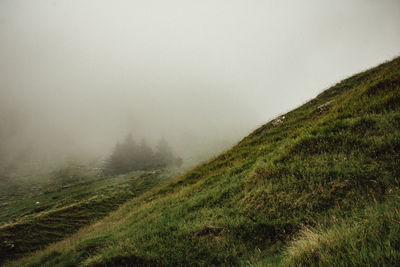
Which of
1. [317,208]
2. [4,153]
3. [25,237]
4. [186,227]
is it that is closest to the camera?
[317,208]

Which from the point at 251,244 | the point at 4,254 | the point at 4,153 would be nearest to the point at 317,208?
the point at 251,244

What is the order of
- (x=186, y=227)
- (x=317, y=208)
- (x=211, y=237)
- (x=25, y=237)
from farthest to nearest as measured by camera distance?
1. (x=25, y=237)
2. (x=186, y=227)
3. (x=211, y=237)
4. (x=317, y=208)

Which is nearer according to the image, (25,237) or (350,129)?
(350,129)

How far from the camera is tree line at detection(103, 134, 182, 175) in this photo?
91312 mm

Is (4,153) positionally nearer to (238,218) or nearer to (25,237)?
(25,237)

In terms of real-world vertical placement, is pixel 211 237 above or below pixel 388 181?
below

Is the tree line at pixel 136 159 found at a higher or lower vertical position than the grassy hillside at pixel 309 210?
higher

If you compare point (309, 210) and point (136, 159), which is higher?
point (136, 159)

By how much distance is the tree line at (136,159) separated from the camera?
9131cm

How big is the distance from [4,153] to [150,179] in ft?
607

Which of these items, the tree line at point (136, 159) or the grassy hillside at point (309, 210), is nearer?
the grassy hillside at point (309, 210)

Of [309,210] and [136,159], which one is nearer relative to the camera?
[309,210]

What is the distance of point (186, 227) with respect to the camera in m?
6.10

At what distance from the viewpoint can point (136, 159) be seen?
11219 centimetres
